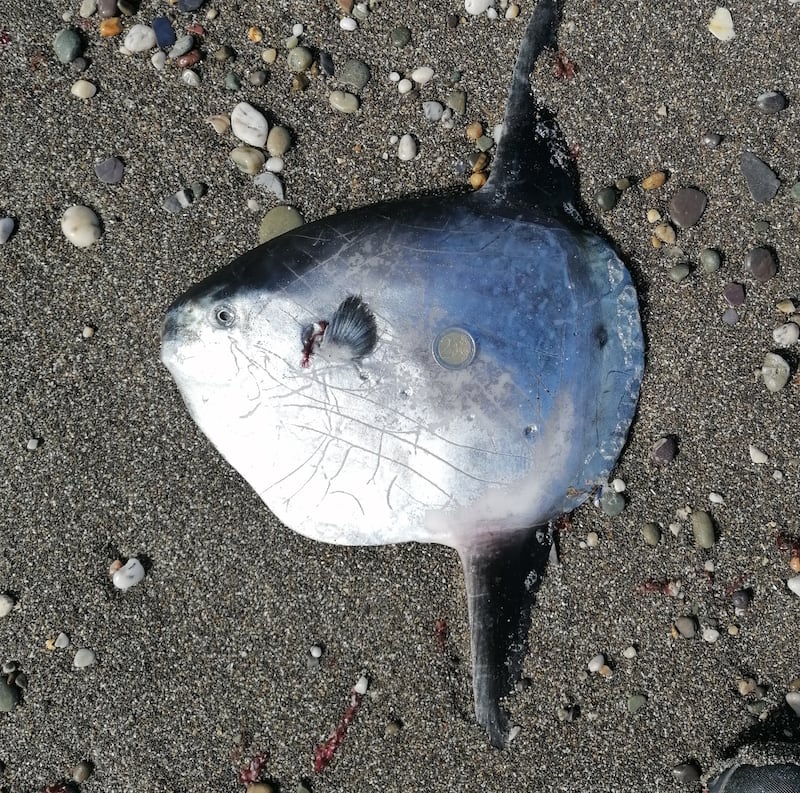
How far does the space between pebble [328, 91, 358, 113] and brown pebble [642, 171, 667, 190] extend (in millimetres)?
1261

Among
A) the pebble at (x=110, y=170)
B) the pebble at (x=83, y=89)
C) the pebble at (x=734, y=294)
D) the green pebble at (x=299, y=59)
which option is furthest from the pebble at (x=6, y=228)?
the pebble at (x=734, y=294)

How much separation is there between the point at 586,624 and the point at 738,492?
84cm

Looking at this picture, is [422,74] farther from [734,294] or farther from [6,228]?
[6,228]

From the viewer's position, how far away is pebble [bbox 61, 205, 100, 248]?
2.70 metres

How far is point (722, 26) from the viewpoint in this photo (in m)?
2.75

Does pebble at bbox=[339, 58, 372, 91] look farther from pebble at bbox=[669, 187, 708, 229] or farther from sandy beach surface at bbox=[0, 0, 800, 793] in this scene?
pebble at bbox=[669, 187, 708, 229]

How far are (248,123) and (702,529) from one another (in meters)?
2.53

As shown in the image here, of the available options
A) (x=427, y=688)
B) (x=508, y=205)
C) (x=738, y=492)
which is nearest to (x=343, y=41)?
(x=508, y=205)

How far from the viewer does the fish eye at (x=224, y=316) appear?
2.40m

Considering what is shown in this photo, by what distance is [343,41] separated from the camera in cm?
277

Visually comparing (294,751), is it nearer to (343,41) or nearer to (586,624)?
(586,624)

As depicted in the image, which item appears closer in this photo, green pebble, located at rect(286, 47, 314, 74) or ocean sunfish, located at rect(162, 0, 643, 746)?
ocean sunfish, located at rect(162, 0, 643, 746)

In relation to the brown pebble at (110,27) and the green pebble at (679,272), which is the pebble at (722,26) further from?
the brown pebble at (110,27)

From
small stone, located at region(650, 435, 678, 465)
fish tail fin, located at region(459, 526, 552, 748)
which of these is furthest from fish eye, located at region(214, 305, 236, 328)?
small stone, located at region(650, 435, 678, 465)
